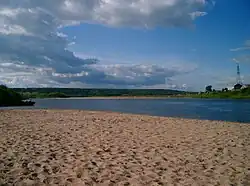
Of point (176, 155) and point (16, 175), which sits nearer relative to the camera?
point (16, 175)

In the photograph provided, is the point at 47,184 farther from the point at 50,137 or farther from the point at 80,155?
the point at 50,137

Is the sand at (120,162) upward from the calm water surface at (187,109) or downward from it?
upward

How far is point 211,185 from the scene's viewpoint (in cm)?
655

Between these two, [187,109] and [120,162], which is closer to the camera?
[120,162]

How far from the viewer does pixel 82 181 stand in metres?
6.50

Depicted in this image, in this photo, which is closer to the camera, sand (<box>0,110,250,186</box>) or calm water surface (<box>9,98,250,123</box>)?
sand (<box>0,110,250,186</box>)

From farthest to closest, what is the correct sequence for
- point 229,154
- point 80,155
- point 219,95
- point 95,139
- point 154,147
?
point 219,95 → point 95,139 → point 154,147 → point 229,154 → point 80,155

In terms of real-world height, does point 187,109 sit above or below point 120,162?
below

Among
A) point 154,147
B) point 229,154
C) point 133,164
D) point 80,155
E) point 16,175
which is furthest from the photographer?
point 154,147

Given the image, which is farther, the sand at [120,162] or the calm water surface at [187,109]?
the calm water surface at [187,109]

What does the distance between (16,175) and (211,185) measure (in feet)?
15.7

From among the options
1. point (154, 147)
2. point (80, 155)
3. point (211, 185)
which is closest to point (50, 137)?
point (80, 155)

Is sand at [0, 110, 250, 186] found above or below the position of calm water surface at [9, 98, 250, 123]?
above

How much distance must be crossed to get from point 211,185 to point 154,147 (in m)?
4.34
